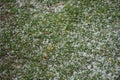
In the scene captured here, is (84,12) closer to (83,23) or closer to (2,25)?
(83,23)

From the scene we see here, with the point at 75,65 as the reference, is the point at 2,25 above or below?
above

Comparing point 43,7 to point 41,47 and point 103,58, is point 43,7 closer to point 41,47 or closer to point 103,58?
point 41,47

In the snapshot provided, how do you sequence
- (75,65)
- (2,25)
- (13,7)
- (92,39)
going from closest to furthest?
(75,65), (92,39), (2,25), (13,7)

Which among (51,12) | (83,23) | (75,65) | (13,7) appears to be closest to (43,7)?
(51,12)

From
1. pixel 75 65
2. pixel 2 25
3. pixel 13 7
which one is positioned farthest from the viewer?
pixel 13 7

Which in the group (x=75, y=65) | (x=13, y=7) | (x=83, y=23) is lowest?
(x=75, y=65)

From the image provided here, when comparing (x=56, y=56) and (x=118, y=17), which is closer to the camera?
(x=56, y=56)

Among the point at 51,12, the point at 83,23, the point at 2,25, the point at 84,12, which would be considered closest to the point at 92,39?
the point at 83,23
